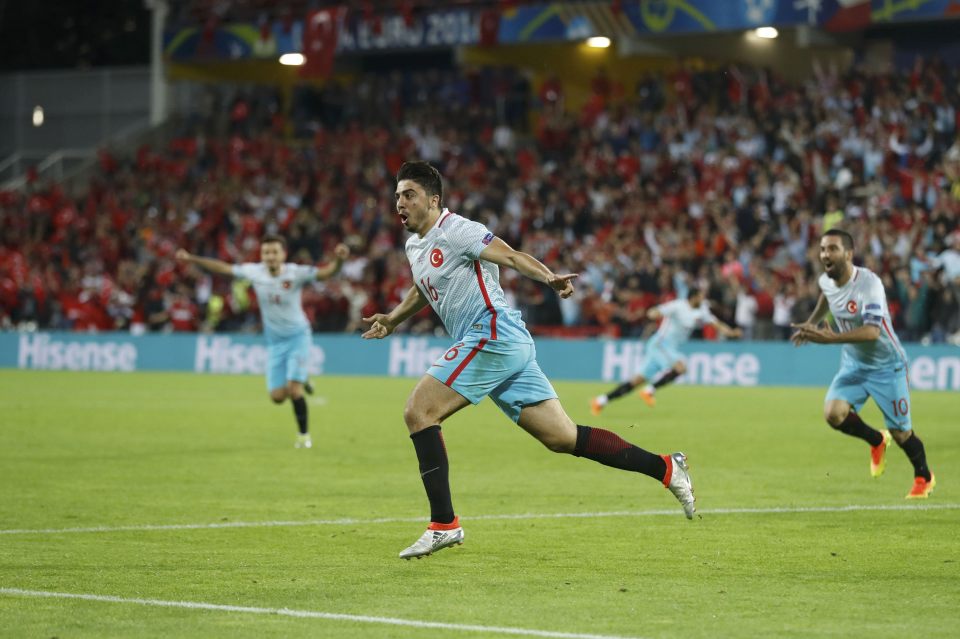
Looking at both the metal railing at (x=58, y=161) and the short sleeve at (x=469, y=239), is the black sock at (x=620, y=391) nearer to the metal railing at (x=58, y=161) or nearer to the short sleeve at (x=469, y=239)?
the short sleeve at (x=469, y=239)

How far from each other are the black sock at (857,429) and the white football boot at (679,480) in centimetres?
343

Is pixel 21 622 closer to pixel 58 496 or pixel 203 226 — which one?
pixel 58 496

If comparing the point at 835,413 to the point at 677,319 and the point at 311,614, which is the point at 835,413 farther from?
the point at 677,319

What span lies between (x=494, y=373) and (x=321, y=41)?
103 feet

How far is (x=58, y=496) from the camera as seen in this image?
1255 cm

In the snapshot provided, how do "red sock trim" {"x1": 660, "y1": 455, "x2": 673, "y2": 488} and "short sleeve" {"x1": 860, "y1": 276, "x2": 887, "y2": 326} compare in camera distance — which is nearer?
"red sock trim" {"x1": 660, "y1": 455, "x2": 673, "y2": 488}

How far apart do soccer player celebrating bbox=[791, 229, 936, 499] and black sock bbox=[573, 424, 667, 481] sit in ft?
9.72

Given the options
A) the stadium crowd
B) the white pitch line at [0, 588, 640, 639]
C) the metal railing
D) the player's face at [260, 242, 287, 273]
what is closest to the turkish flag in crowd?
the stadium crowd

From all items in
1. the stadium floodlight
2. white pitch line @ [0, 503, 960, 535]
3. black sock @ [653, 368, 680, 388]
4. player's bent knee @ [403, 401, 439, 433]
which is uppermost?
the stadium floodlight

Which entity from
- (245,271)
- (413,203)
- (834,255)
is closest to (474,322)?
(413,203)

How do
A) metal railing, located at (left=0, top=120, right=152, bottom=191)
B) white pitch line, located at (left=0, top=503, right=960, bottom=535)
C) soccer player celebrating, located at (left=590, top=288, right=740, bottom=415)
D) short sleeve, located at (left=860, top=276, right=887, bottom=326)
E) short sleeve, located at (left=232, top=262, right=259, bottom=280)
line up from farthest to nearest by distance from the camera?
metal railing, located at (left=0, top=120, right=152, bottom=191) → soccer player celebrating, located at (left=590, top=288, right=740, bottom=415) → short sleeve, located at (left=232, top=262, right=259, bottom=280) → short sleeve, located at (left=860, top=276, right=887, bottom=326) → white pitch line, located at (left=0, top=503, right=960, bottom=535)

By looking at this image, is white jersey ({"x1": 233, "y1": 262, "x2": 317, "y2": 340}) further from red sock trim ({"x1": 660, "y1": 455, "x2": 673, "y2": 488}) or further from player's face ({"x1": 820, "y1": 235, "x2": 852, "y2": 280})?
red sock trim ({"x1": 660, "y1": 455, "x2": 673, "y2": 488})

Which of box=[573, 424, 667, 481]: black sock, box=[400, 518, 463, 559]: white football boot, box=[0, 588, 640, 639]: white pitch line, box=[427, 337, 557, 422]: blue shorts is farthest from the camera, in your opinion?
box=[573, 424, 667, 481]: black sock

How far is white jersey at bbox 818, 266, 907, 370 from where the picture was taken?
12.1 m
